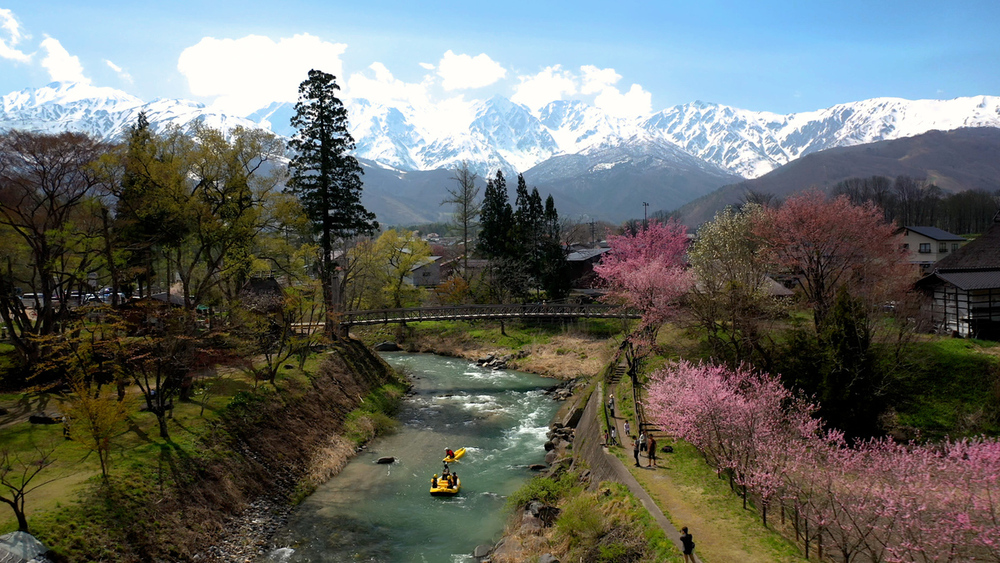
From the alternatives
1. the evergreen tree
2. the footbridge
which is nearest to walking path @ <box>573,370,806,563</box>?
the footbridge

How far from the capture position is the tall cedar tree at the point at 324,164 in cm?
3156

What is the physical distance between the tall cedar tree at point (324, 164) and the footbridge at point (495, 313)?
932 cm

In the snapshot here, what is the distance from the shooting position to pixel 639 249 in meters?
39.6

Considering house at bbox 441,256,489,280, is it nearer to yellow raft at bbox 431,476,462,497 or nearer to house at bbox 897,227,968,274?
yellow raft at bbox 431,476,462,497

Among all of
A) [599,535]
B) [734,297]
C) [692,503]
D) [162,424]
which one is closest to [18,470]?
[162,424]

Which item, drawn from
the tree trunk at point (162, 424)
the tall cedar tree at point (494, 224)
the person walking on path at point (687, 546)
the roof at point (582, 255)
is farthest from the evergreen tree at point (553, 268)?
the person walking on path at point (687, 546)

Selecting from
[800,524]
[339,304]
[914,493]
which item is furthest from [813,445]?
[339,304]

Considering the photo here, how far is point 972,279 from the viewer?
26453 mm

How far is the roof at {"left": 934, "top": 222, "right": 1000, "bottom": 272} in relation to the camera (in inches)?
1113

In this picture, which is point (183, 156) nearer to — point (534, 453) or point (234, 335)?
point (234, 335)

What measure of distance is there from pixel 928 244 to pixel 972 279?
2808 cm

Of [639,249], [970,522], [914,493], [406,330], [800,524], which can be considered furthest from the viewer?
[406,330]

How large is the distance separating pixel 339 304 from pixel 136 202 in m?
15.6

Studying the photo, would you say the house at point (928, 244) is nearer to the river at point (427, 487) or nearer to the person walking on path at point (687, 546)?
the river at point (427, 487)
